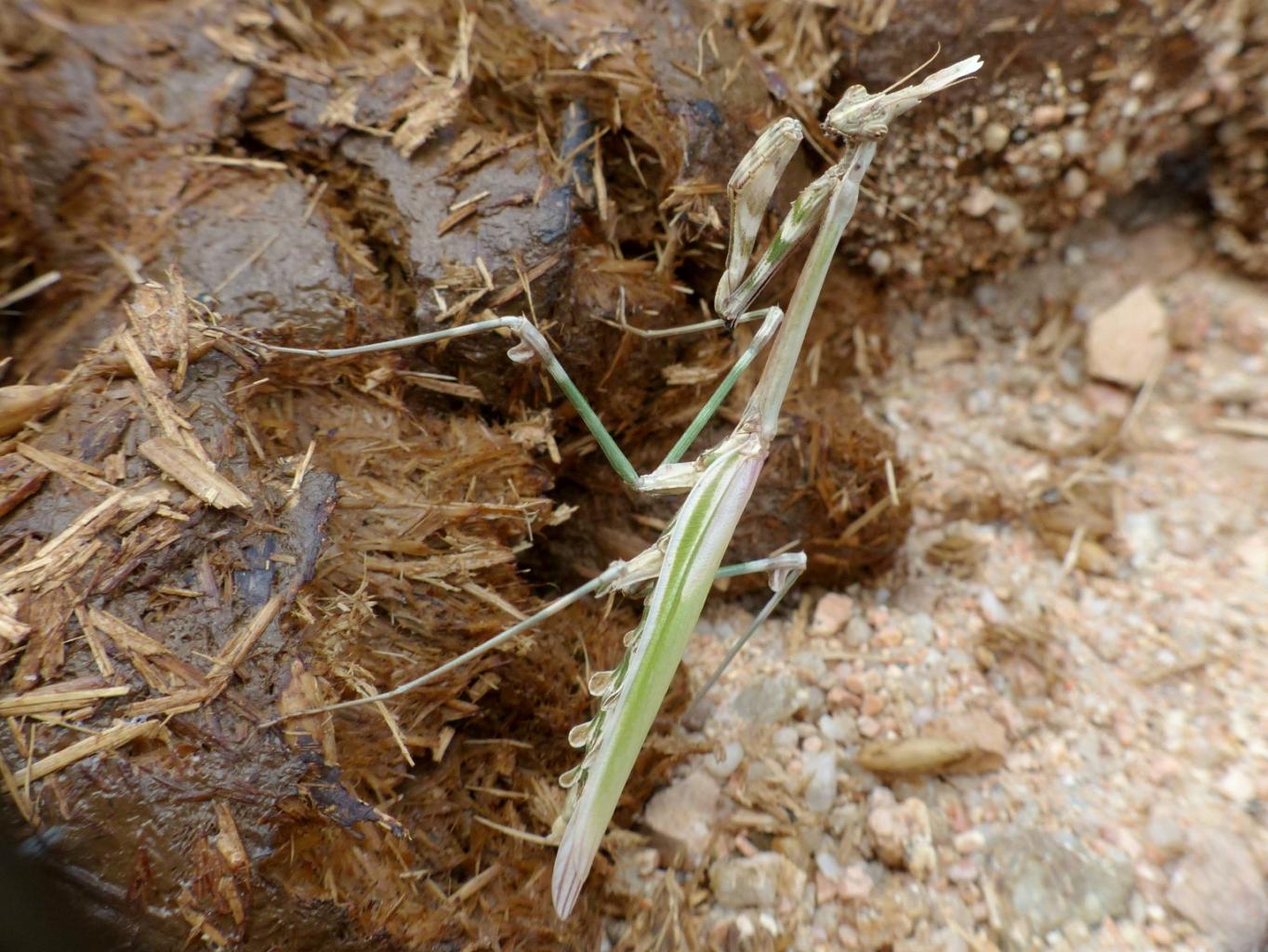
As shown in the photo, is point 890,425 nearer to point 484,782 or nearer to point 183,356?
point 484,782

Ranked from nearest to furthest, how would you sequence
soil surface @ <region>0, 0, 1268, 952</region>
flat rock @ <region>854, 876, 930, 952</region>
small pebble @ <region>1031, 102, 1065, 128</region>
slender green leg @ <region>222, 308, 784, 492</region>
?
1. soil surface @ <region>0, 0, 1268, 952</region>
2. slender green leg @ <region>222, 308, 784, 492</region>
3. flat rock @ <region>854, 876, 930, 952</region>
4. small pebble @ <region>1031, 102, 1065, 128</region>

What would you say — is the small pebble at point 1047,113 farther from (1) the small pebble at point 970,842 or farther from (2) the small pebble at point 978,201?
(1) the small pebble at point 970,842

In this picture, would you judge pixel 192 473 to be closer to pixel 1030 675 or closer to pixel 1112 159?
pixel 1030 675

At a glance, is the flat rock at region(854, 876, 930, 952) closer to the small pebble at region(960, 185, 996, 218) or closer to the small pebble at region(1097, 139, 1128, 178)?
the small pebble at region(960, 185, 996, 218)

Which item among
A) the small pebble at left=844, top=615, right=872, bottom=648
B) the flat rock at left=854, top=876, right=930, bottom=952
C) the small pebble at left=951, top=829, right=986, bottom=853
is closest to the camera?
the flat rock at left=854, top=876, right=930, bottom=952

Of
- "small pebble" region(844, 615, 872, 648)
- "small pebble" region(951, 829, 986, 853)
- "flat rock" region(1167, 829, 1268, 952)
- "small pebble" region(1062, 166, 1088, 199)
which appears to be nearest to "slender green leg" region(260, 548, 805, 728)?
"small pebble" region(844, 615, 872, 648)
